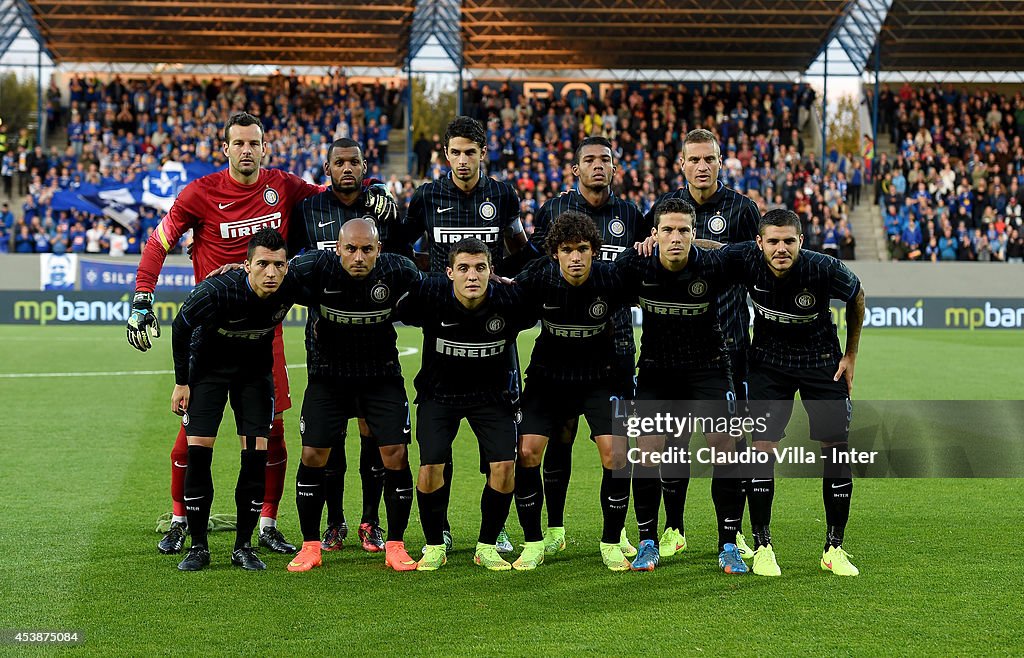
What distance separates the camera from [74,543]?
21.7ft

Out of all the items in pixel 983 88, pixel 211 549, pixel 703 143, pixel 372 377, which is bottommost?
pixel 211 549

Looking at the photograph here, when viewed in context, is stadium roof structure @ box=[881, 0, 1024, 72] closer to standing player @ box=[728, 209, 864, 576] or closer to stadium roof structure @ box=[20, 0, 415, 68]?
stadium roof structure @ box=[20, 0, 415, 68]

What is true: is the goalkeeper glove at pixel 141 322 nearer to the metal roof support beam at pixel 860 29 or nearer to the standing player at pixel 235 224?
the standing player at pixel 235 224

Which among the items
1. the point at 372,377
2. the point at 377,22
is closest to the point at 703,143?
the point at 372,377

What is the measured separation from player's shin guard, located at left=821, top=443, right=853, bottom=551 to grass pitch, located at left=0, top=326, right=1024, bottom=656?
255 millimetres

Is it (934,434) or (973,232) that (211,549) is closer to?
(934,434)

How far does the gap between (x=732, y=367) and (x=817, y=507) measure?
1740 mm

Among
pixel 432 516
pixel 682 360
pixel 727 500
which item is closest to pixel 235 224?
pixel 432 516

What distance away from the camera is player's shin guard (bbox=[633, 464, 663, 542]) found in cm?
635

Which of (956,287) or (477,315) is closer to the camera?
(477,315)

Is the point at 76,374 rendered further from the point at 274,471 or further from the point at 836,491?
the point at 836,491

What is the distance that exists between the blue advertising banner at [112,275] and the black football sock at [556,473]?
18.7 metres

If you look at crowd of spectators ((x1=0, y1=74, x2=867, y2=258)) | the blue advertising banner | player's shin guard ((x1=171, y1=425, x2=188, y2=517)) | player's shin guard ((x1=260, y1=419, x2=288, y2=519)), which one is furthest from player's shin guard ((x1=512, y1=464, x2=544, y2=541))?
crowd of spectators ((x1=0, y1=74, x2=867, y2=258))

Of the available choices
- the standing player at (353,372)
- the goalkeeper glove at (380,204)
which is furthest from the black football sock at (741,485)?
the goalkeeper glove at (380,204)
